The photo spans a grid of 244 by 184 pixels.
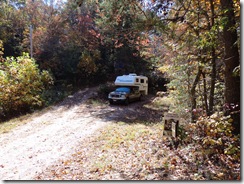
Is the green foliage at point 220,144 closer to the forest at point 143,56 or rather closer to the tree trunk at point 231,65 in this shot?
the forest at point 143,56

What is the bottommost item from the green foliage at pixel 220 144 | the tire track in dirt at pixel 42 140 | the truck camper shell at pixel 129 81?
the tire track in dirt at pixel 42 140

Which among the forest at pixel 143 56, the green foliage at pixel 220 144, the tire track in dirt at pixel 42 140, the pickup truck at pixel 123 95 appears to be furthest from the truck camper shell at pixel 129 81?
the green foliage at pixel 220 144

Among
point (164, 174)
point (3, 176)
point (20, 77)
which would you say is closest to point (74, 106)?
point (20, 77)

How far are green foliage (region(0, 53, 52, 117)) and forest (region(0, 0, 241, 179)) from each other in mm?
50

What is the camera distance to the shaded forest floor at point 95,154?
4770mm

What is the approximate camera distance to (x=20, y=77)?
519 inches

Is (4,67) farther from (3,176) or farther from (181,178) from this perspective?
(181,178)

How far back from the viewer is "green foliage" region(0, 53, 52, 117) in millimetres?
12391

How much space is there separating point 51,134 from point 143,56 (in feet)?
47.1

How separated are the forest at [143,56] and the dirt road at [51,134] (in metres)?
2.34

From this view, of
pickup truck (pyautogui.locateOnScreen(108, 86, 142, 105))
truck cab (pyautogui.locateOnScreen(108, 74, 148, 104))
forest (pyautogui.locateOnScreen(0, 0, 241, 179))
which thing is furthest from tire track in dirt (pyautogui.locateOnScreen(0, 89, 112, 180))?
forest (pyautogui.locateOnScreen(0, 0, 241, 179))

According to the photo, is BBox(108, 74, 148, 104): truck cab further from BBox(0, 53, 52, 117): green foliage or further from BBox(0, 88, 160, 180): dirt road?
BBox(0, 53, 52, 117): green foliage

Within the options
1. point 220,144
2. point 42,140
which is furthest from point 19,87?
point 220,144

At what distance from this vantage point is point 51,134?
28.6ft
